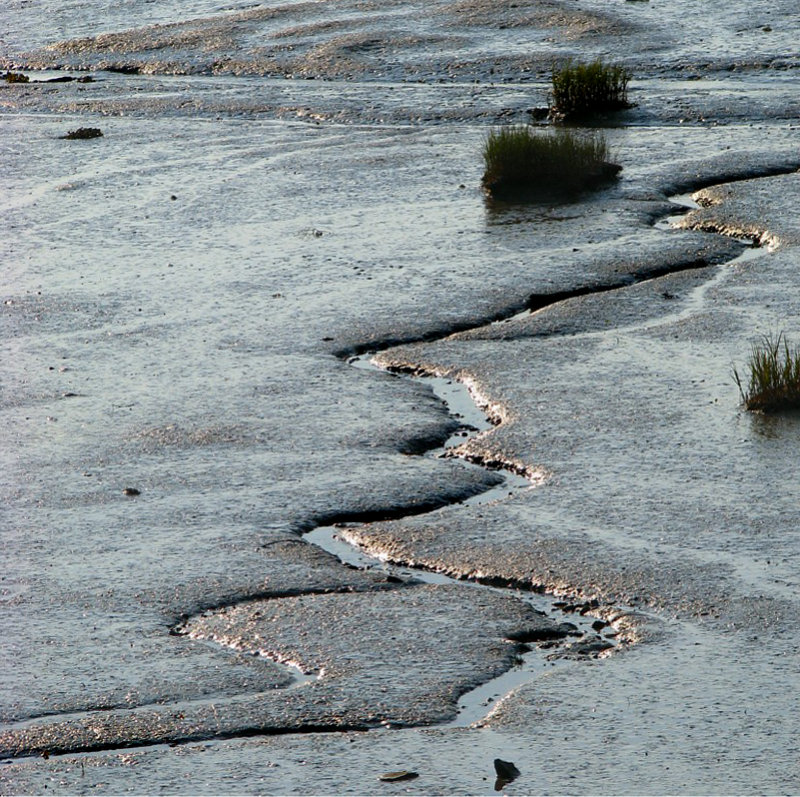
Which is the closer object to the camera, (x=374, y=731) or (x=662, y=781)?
(x=662, y=781)

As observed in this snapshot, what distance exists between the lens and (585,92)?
14328 mm

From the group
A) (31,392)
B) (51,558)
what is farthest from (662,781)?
(31,392)

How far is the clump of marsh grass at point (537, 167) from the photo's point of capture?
11.5 m

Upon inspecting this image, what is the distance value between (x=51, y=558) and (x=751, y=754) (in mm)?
2713

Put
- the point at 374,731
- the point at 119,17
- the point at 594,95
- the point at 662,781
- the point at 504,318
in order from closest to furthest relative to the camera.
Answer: the point at 662,781 < the point at 374,731 < the point at 504,318 < the point at 594,95 < the point at 119,17

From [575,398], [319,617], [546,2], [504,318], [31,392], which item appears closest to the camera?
[319,617]

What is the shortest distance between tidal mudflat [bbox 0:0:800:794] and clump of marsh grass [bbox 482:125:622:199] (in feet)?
1.08

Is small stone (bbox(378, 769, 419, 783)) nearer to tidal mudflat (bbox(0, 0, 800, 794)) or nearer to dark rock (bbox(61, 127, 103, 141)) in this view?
tidal mudflat (bbox(0, 0, 800, 794))

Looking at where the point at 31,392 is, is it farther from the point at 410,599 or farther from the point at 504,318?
the point at 410,599

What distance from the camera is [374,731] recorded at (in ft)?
14.4

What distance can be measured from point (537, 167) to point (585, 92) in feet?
9.80

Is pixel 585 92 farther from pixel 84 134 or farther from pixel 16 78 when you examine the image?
pixel 16 78

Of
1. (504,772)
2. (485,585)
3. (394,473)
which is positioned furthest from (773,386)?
(504,772)

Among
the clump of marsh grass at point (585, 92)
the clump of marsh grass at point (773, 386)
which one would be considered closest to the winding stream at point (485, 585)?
the clump of marsh grass at point (773, 386)
